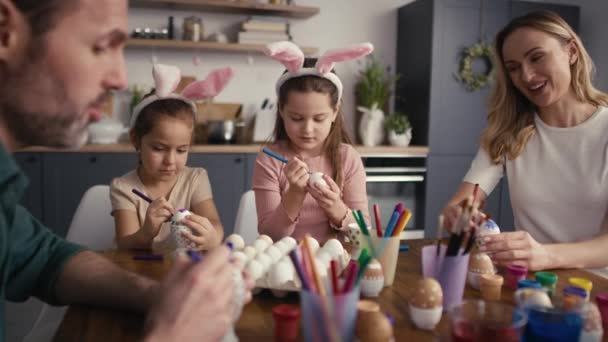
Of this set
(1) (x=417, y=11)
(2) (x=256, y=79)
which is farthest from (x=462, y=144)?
(2) (x=256, y=79)

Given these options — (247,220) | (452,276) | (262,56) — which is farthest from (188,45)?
(452,276)

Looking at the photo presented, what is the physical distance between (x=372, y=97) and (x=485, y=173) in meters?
2.28

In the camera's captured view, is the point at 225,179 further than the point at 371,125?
No

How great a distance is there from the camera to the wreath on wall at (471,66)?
150 inches

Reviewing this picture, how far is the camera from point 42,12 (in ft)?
2.38

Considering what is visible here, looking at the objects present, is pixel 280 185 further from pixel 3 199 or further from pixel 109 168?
pixel 109 168

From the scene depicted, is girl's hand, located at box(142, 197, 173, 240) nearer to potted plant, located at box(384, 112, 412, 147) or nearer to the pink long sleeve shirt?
the pink long sleeve shirt

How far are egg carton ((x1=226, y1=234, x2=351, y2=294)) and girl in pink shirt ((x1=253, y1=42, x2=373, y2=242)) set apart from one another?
16.8 inches

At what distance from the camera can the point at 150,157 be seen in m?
1.57

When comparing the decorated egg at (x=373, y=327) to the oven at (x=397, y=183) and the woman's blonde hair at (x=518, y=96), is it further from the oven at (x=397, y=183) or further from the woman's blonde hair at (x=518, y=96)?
the oven at (x=397, y=183)

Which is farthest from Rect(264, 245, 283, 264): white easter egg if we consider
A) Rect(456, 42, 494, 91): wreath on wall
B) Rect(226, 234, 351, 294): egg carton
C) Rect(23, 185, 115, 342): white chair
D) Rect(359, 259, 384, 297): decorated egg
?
Rect(456, 42, 494, 91): wreath on wall

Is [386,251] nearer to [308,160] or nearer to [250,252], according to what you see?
[250,252]

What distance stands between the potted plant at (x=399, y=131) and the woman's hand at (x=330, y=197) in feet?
7.68

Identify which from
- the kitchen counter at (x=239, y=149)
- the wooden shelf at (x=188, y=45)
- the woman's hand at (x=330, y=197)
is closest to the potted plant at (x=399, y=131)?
the kitchen counter at (x=239, y=149)
